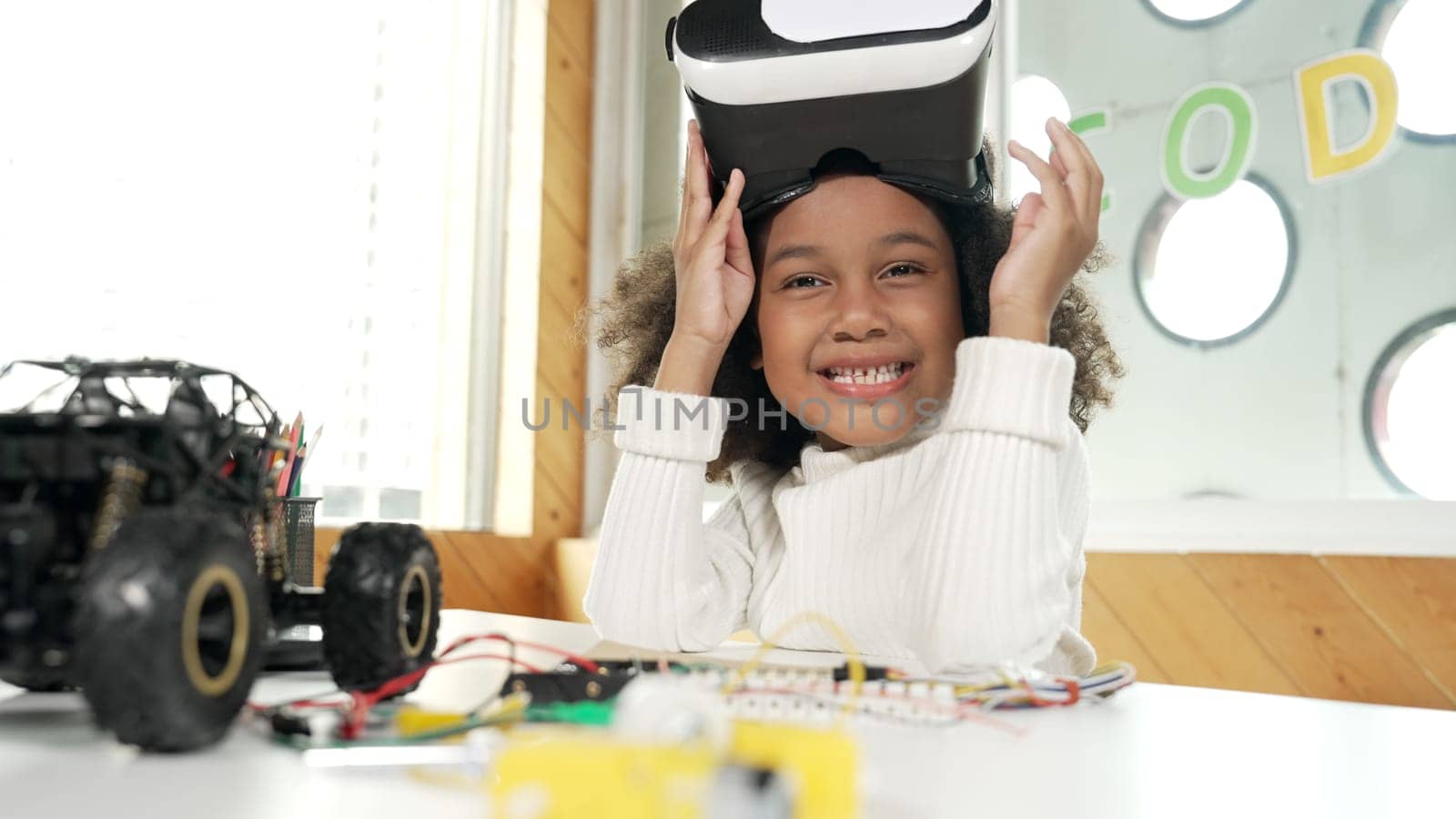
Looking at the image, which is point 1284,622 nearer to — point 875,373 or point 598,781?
point 875,373

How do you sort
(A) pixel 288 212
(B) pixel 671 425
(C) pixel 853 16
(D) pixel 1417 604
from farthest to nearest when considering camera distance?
1. (A) pixel 288 212
2. (D) pixel 1417 604
3. (B) pixel 671 425
4. (C) pixel 853 16

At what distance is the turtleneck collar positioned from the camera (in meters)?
0.80

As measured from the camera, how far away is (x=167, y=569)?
29 centimetres

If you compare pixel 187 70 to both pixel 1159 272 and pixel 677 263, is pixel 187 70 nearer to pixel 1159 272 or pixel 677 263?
pixel 677 263

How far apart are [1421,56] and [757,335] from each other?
0.83m

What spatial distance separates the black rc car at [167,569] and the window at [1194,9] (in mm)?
1275

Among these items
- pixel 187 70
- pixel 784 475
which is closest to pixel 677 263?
pixel 784 475

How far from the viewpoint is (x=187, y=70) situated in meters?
1.63

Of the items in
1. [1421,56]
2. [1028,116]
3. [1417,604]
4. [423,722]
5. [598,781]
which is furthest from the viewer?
[1028,116]

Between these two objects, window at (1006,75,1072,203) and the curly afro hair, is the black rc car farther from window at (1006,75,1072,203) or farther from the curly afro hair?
window at (1006,75,1072,203)

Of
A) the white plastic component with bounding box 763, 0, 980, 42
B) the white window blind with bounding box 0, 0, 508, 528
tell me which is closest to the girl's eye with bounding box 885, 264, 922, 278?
the white plastic component with bounding box 763, 0, 980, 42

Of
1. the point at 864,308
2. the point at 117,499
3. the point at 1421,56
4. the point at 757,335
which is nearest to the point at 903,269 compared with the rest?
the point at 864,308

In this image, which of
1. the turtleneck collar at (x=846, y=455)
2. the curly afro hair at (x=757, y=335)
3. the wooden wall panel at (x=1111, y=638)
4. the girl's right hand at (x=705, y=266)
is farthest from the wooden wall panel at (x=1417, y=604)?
the girl's right hand at (x=705, y=266)

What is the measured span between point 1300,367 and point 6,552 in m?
1.26
